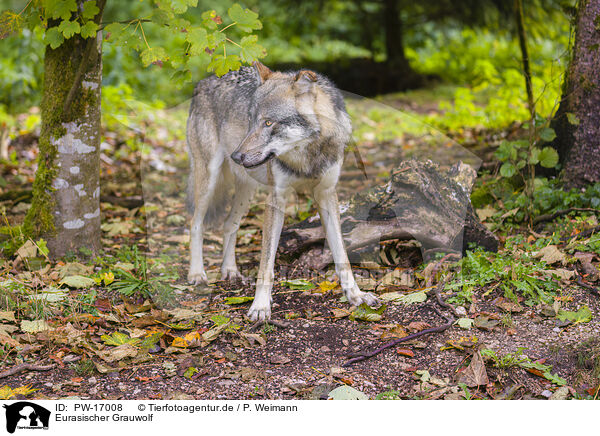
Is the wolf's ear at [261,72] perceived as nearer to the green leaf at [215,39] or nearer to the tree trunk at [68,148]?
the green leaf at [215,39]

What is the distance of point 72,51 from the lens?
4.64m

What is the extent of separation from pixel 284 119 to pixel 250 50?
1.67 ft

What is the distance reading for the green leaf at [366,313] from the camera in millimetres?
3945

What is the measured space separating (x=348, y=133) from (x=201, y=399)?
227cm

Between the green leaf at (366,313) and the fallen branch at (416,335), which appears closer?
the fallen branch at (416,335)

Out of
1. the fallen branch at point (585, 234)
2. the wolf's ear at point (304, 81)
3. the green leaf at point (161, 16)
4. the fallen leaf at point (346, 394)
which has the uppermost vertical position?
the green leaf at point (161, 16)

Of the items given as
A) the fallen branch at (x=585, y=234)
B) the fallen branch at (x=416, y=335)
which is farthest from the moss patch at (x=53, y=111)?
the fallen branch at (x=585, y=234)

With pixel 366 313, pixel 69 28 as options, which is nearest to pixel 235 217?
pixel 366 313

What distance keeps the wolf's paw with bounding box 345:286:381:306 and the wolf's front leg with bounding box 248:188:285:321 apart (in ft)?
2.00

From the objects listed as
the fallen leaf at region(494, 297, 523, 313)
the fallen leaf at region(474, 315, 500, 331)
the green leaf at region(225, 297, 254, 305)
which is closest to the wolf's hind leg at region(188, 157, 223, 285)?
the green leaf at region(225, 297, 254, 305)

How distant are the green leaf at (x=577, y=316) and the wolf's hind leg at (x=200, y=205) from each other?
2.84 m

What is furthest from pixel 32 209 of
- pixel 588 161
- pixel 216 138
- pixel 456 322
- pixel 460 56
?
pixel 460 56

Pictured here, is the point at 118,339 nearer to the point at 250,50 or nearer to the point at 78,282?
the point at 78,282
